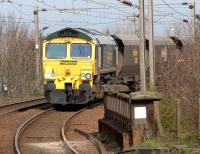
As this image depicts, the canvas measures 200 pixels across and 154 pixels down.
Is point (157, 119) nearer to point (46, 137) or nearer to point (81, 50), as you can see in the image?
point (46, 137)

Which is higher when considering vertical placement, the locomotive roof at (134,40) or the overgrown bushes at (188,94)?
the locomotive roof at (134,40)

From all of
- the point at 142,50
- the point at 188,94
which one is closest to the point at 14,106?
the point at 142,50

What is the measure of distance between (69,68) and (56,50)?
1.11 meters

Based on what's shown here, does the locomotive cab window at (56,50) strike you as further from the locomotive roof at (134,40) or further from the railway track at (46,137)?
the locomotive roof at (134,40)

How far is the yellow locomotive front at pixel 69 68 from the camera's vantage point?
24.4 meters

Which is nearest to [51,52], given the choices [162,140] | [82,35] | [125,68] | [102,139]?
[82,35]

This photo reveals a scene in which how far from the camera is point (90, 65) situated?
24.4 m

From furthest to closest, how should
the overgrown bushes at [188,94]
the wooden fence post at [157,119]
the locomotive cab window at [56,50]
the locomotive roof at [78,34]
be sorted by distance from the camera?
the locomotive cab window at [56,50] → the locomotive roof at [78,34] → the overgrown bushes at [188,94] → the wooden fence post at [157,119]

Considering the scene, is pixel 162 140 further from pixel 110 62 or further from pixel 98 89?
pixel 110 62

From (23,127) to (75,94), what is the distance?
609cm

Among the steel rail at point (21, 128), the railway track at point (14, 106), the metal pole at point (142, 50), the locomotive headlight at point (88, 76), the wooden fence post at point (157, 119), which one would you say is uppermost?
the metal pole at point (142, 50)

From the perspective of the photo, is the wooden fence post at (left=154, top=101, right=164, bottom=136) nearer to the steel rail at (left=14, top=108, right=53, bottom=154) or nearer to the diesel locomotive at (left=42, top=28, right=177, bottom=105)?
the steel rail at (left=14, top=108, right=53, bottom=154)

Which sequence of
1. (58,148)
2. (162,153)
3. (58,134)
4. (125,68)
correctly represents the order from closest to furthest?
(162,153) < (58,148) < (58,134) < (125,68)

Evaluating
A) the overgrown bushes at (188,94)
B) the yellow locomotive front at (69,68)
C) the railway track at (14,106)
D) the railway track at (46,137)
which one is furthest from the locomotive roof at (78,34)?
the overgrown bushes at (188,94)
